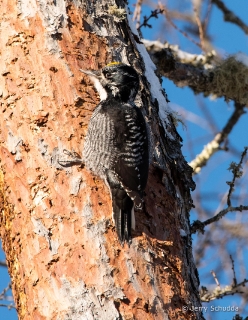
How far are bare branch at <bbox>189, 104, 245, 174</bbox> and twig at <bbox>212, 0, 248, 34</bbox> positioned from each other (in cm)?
98

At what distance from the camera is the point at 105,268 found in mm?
3219

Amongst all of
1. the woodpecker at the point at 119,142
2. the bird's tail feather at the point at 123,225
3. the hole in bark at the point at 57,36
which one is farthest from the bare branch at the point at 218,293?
the hole in bark at the point at 57,36

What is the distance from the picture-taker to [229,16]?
674cm

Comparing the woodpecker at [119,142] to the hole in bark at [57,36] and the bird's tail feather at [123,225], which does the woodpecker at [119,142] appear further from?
the hole in bark at [57,36]

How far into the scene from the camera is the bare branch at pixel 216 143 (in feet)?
20.6

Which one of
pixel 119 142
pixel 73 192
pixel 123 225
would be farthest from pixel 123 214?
pixel 119 142

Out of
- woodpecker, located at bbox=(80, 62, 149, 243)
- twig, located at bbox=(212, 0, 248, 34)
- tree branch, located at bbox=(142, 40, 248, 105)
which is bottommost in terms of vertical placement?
woodpecker, located at bbox=(80, 62, 149, 243)

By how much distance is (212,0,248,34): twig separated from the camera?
6.67m

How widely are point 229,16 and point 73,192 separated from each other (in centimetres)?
409

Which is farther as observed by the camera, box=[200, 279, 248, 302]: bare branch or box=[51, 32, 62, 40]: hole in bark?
box=[200, 279, 248, 302]: bare branch

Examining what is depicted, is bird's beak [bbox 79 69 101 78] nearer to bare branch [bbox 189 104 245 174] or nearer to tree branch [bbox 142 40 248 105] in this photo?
tree branch [bbox 142 40 248 105]

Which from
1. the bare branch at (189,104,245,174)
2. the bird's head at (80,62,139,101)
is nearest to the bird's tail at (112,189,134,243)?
the bird's head at (80,62,139,101)

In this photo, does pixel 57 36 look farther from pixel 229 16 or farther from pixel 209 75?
pixel 229 16

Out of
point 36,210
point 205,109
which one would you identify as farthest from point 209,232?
point 36,210
